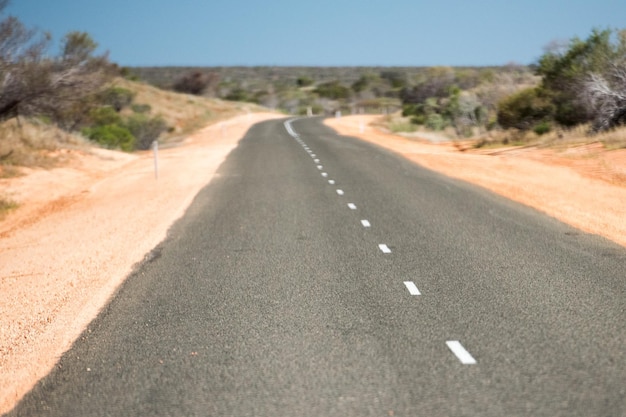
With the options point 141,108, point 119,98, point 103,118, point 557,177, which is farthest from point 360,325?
point 141,108

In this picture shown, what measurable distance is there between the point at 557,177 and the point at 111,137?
24.8 m

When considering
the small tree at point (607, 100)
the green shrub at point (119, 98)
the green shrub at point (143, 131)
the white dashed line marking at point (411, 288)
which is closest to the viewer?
the white dashed line marking at point (411, 288)

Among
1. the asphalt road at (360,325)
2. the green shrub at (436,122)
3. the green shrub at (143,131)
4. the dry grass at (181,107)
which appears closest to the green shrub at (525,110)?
the green shrub at (436,122)

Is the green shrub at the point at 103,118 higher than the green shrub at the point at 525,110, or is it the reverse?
the green shrub at the point at 525,110

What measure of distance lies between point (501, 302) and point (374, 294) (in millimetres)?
1405

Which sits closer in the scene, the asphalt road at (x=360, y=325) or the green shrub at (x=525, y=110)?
the asphalt road at (x=360, y=325)

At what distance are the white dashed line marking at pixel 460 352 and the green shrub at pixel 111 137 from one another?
3114 centimetres

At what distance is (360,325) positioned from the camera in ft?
22.6

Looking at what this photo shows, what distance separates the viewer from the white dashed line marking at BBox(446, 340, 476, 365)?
19.0 feet

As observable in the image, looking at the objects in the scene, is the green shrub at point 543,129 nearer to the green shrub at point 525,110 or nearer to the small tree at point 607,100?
the green shrub at point 525,110

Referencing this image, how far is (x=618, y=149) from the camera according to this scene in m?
21.2

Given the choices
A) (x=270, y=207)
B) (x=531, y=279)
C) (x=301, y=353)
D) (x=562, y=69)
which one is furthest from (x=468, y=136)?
(x=301, y=353)

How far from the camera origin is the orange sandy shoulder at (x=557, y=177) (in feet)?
43.7

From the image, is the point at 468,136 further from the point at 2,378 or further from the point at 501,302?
the point at 2,378
